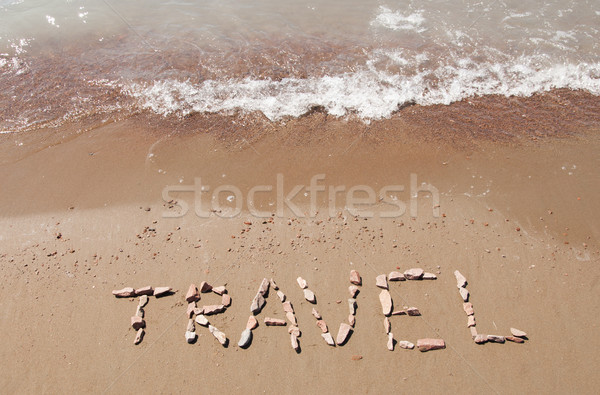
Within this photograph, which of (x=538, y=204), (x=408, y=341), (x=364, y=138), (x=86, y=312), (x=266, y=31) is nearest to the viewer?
(x=408, y=341)

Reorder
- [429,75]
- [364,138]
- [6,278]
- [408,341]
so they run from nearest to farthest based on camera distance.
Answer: [408,341]
[6,278]
[364,138]
[429,75]

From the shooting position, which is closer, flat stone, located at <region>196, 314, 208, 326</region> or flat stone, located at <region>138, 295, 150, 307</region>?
flat stone, located at <region>196, 314, 208, 326</region>

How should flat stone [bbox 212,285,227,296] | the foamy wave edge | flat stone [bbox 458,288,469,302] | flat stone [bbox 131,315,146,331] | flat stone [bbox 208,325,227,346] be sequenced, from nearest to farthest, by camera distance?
flat stone [bbox 208,325,227,346]
flat stone [bbox 131,315,146,331]
flat stone [bbox 458,288,469,302]
flat stone [bbox 212,285,227,296]
the foamy wave edge

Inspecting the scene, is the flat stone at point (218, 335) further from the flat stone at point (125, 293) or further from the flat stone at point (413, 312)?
the flat stone at point (413, 312)

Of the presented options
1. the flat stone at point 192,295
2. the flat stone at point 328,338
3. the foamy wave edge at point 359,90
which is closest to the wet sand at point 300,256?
the flat stone at point 328,338

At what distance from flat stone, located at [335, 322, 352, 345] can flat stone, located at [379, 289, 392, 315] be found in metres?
0.41

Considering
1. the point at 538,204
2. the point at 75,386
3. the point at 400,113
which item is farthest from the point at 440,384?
the point at 400,113

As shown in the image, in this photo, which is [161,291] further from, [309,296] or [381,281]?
[381,281]

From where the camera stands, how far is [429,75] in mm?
7129

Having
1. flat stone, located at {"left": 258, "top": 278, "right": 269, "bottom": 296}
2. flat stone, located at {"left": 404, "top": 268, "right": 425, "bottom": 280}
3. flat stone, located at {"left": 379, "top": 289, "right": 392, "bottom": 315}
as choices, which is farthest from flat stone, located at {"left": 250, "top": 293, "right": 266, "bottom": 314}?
flat stone, located at {"left": 404, "top": 268, "right": 425, "bottom": 280}

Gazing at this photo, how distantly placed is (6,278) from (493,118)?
714 cm

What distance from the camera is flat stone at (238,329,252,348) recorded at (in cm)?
355

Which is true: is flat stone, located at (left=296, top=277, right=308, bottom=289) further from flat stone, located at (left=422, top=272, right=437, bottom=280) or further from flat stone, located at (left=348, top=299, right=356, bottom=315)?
flat stone, located at (left=422, top=272, right=437, bottom=280)

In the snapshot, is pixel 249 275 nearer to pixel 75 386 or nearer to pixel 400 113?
pixel 75 386
